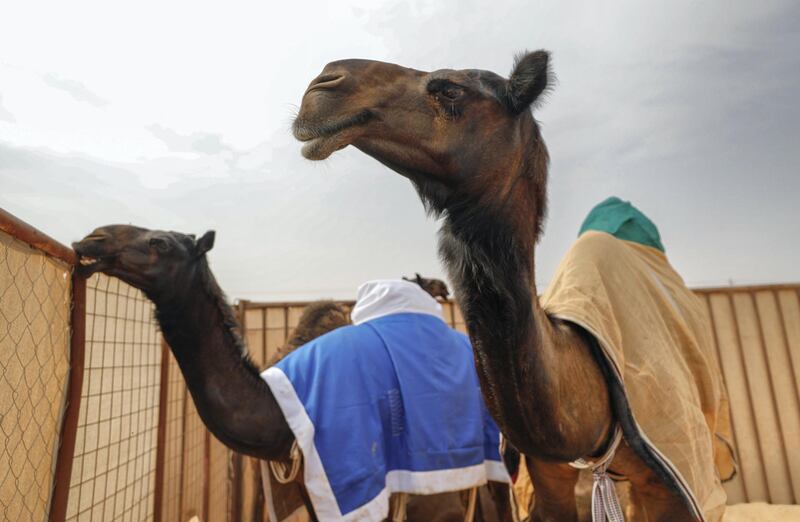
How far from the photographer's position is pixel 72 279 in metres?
2.24

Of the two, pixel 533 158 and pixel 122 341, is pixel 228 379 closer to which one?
pixel 122 341

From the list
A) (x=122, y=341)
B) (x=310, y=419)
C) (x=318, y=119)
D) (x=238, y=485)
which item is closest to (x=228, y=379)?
(x=310, y=419)

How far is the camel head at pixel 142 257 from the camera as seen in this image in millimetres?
2410

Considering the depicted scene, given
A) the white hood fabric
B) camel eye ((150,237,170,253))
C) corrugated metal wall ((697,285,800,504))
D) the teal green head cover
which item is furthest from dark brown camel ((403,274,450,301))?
corrugated metal wall ((697,285,800,504))

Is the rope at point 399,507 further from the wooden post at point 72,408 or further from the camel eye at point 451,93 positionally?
the camel eye at point 451,93

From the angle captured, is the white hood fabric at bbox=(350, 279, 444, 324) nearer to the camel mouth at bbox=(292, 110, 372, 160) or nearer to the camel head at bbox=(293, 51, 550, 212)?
the camel head at bbox=(293, 51, 550, 212)

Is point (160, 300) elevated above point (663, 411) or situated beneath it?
elevated above

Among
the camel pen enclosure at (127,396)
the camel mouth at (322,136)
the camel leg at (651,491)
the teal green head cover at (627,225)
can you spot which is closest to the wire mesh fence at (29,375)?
the camel pen enclosure at (127,396)

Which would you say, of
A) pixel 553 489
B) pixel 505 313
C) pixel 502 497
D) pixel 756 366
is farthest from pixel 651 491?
pixel 756 366

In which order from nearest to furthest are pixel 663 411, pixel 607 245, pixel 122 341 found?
pixel 663 411
pixel 607 245
pixel 122 341

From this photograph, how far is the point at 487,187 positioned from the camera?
1.53 metres

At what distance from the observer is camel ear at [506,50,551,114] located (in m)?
1.55

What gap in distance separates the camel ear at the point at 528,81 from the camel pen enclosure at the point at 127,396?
162 centimetres

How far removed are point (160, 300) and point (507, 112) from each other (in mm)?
1873
